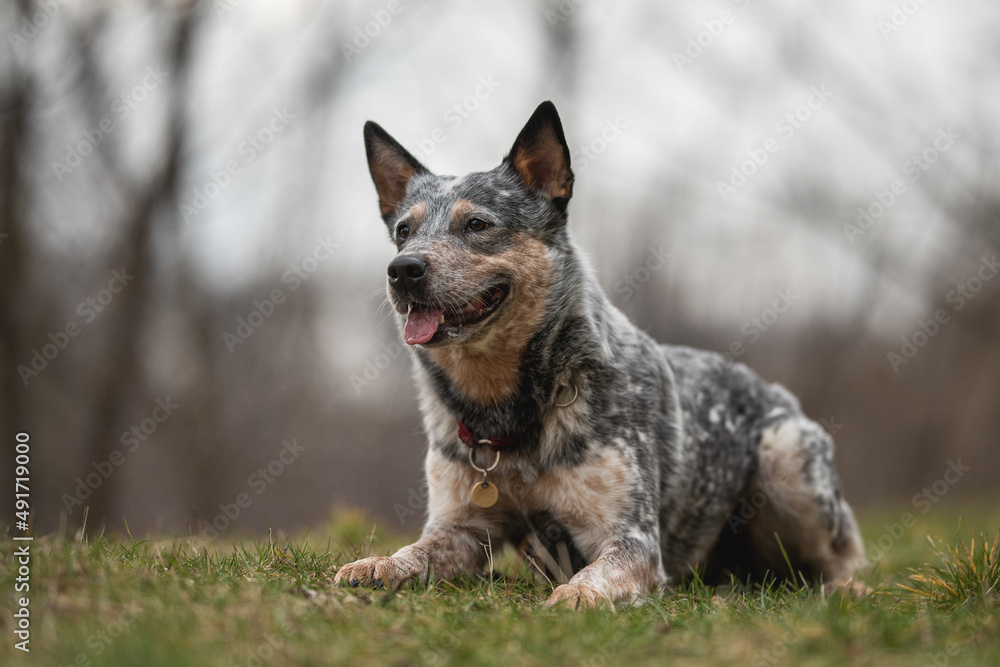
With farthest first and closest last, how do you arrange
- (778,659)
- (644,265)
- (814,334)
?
(814,334)
(644,265)
(778,659)

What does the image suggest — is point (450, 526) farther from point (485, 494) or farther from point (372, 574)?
point (372, 574)

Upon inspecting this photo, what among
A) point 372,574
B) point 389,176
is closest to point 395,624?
point 372,574

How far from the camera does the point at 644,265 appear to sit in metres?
12.9

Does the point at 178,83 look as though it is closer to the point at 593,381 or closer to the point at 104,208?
the point at 104,208

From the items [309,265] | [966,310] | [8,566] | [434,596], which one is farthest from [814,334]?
[8,566]

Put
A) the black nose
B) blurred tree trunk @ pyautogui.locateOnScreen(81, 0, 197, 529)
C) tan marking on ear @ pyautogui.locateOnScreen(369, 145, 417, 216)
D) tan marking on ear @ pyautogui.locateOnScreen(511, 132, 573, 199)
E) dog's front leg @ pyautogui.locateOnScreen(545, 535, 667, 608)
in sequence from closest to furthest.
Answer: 1. dog's front leg @ pyautogui.locateOnScreen(545, 535, 667, 608)
2. the black nose
3. tan marking on ear @ pyautogui.locateOnScreen(511, 132, 573, 199)
4. tan marking on ear @ pyautogui.locateOnScreen(369, 145, 417, 216)
5. blurred tree trunk @ pyautogui.locateOnScreen(81, 0, 197, 529)

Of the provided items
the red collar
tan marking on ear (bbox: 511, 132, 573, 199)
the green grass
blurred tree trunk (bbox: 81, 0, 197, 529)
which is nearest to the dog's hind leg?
the green grass

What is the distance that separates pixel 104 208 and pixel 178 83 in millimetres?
1641

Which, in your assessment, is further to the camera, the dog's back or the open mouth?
the dog's back

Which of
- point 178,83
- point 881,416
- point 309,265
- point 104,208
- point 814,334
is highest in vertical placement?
point 178,83

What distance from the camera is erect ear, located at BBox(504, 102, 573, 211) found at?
4.06 meters

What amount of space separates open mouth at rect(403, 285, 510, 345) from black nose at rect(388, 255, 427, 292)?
→ 4.7 inches

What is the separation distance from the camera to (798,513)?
468cm

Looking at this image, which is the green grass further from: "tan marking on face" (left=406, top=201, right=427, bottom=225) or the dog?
"tan marking on face" (left=406, top=201, right=427, bottom=225)
